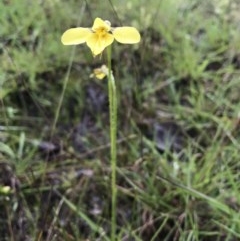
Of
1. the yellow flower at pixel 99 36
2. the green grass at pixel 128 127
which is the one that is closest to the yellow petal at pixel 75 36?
the yellow flower at pixel 99 36

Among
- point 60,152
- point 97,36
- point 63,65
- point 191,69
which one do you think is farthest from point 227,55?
point 97,36

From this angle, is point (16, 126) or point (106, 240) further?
point (16, 126)

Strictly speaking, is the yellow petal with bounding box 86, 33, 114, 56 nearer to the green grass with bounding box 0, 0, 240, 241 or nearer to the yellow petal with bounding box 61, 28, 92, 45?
the yellow petal with bounding box 61, 28, 92, 45

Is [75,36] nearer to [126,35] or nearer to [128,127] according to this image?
[126,35]

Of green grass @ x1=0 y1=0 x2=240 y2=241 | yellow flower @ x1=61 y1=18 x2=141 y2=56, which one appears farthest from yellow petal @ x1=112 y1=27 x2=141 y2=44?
green grass @ x1=0 y1=0 x2=240 y2=241

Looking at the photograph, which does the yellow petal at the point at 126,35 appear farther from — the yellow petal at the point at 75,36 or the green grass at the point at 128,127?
the green grass at the point at 128,127

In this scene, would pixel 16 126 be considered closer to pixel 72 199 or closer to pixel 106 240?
pixel 72 199
